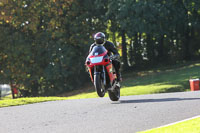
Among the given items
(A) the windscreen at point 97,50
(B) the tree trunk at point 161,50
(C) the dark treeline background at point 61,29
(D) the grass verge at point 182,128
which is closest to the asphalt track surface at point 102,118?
(D) the grass verge at point 182,128

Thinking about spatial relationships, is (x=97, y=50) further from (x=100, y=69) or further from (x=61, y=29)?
(x=61, y=29)

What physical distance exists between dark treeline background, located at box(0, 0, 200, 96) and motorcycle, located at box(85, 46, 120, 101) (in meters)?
19.9

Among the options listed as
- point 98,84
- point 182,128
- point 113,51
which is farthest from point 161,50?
point 182,128

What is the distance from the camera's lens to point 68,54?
31.5 meters

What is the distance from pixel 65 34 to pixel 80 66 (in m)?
3.00

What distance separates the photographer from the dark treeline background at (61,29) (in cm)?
3084

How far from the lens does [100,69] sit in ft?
35.3

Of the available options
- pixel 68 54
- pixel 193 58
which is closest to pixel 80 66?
pixel 68 54

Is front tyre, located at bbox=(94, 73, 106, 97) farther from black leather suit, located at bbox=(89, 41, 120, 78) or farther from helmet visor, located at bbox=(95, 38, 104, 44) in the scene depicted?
black leather suit, located at bbox=(89, 41, 120, 78)

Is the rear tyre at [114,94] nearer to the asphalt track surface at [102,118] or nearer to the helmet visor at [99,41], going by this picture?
the helmet visor at [99,41]

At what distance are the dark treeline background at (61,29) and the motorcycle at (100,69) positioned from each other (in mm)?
19859

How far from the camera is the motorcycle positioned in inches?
411

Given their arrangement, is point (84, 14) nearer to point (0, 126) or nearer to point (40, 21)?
point (40, 21)

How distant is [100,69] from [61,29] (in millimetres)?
21852
